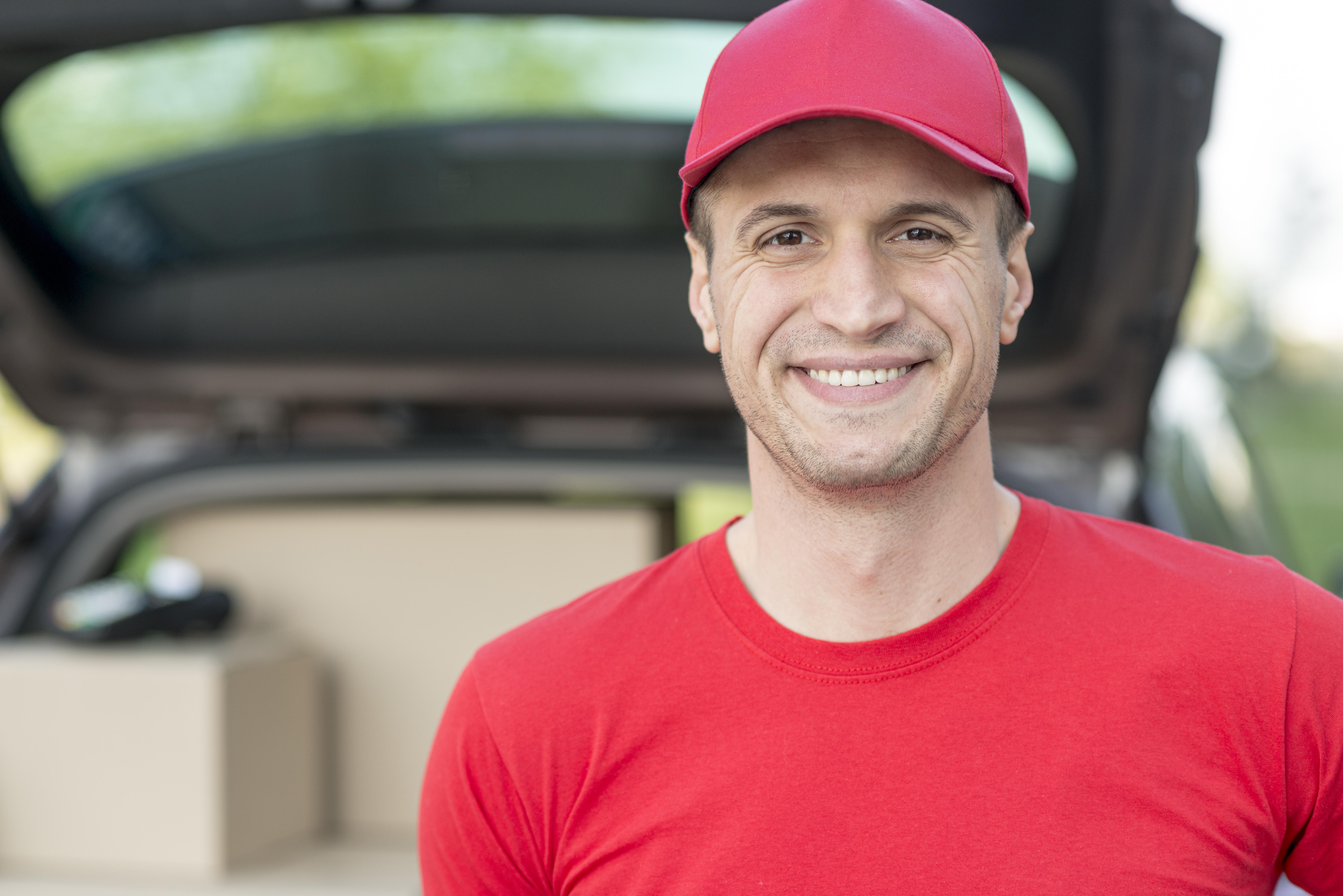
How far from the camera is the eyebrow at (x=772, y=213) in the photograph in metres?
0.96

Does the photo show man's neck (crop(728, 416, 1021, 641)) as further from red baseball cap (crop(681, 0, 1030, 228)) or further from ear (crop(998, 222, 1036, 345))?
red baseball cap (crop(681, 0, 1030, 228))

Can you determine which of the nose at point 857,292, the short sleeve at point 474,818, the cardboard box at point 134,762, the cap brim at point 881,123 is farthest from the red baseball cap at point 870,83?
the cardboard box at point 134,762

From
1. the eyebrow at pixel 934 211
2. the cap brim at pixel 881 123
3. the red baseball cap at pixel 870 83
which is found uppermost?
the red baseball cap at pixel 870 83

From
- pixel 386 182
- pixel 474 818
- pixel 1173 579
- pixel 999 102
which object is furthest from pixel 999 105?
pixel 386 182

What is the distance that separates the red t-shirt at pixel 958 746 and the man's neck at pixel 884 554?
29 millimetres

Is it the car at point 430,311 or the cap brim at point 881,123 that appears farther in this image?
the car at point 430,311

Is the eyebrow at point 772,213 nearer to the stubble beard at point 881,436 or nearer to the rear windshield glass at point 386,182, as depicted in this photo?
the stubble beard at point 881,436

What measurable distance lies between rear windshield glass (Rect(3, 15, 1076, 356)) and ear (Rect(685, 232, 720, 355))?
43 cm

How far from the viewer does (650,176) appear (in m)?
1.79

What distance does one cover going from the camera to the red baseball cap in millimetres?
929

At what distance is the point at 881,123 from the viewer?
95 centimetres

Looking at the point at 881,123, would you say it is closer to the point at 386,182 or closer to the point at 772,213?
the point at 772,213

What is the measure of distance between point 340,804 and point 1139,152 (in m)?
1.79

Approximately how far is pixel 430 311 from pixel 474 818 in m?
1.17
